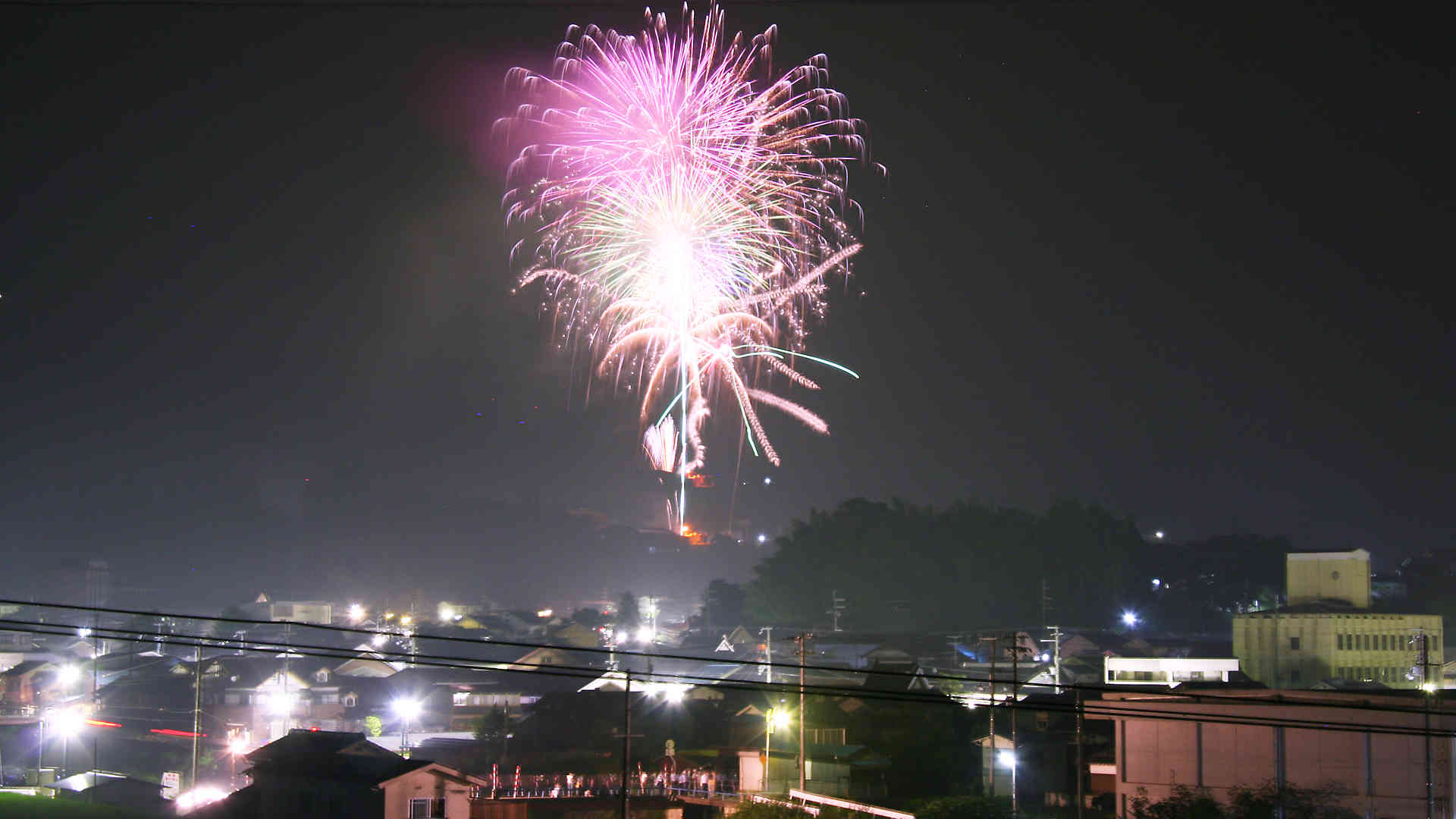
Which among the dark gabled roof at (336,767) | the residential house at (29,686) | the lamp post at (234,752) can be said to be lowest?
the lamp post at (234,752)

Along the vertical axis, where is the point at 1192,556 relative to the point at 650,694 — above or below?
above

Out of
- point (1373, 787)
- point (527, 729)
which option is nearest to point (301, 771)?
point (527, 729)

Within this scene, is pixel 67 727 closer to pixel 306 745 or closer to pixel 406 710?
pixel 406 710

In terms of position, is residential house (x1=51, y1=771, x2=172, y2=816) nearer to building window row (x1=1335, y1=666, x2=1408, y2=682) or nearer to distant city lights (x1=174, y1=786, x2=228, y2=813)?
distant city lights (x1=174, y1=786, x2=228, y2=813)

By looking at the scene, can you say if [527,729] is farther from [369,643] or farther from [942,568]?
[942,568]

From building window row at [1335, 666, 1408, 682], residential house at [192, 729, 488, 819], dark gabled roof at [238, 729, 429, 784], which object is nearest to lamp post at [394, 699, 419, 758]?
dark gabled roof at [238, 729, 429, 784]

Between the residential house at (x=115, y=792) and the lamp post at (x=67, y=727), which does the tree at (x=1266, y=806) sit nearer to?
the residential house at (x=115, y=792)

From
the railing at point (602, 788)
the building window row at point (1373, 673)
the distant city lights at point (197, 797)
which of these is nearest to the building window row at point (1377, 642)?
the building window row at point (1373, 673)
